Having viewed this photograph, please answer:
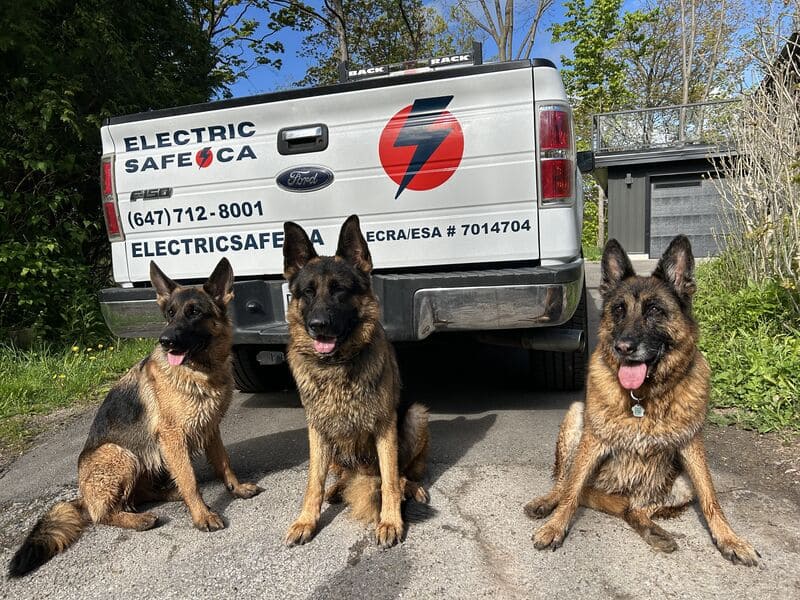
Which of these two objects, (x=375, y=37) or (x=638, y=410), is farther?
(x=375, y=37)

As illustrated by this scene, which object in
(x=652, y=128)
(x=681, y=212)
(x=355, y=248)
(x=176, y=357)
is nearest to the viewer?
(x=176, y=357)

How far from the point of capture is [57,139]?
672cm

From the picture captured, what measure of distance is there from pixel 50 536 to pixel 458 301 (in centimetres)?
257

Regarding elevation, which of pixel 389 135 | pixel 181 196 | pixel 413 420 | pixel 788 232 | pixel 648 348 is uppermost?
pixel 389 135

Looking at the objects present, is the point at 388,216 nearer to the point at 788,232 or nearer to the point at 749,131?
the point at 788,232

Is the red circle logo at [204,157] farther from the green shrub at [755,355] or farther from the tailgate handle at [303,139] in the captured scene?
the green shrub at [755,355]

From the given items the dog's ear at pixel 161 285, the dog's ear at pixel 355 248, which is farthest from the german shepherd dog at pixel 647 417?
the dog's ear at pixel 161 285

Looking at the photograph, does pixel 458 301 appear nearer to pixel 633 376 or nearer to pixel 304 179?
pixel 633 376

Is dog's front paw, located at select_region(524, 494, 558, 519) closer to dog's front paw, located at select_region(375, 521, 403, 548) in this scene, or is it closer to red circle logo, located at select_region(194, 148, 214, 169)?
dog's front paw, located at select_region(375, 521, 403, 548)

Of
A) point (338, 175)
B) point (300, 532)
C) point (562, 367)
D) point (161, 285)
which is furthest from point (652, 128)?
point (300, 532)

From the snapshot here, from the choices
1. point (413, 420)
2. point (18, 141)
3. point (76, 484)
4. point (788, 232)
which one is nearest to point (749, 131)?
point (788, 232)

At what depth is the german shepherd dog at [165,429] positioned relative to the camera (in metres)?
2.74

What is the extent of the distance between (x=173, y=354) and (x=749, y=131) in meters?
7.03

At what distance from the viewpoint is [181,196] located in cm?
378
